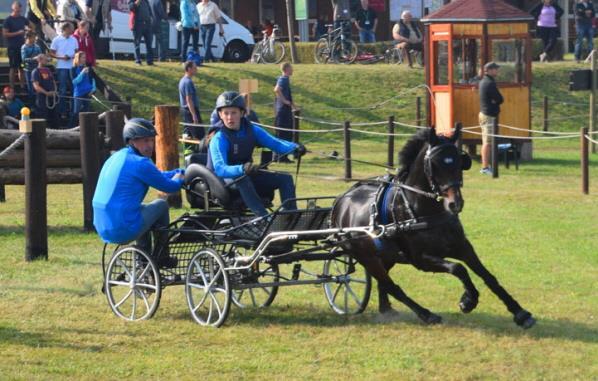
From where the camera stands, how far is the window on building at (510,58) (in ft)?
89.1

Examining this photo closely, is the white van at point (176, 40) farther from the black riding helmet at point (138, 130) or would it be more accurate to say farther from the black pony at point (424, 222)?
the black pony at point (424, 222)

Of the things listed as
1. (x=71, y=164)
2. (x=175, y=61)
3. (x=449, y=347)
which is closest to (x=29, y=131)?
(x=71, y=164)

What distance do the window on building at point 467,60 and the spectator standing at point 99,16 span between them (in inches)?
435

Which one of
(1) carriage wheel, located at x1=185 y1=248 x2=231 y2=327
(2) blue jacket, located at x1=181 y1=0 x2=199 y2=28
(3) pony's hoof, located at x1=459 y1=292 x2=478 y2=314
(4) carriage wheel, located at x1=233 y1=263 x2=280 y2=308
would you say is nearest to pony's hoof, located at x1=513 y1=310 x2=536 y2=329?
(3) pony's hoof, located at x1=459 y1=292 x2=478 y2=314

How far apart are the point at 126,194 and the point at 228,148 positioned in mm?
1012

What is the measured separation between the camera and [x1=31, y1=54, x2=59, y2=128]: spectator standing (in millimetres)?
26656

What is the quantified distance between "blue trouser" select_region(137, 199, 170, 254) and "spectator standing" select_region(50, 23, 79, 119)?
16825mm

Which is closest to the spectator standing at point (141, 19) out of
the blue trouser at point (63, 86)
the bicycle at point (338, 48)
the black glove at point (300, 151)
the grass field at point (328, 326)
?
the blue trouser at point (63, 86)

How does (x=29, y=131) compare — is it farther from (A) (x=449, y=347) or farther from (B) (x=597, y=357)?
(B) (x=597, y=357)

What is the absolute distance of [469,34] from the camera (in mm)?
27016

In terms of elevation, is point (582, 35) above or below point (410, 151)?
above

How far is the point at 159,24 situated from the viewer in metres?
34.6

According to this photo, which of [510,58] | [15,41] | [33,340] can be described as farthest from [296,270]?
[15,41]

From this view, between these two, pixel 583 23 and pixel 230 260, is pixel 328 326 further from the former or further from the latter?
pixel 583 23
